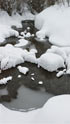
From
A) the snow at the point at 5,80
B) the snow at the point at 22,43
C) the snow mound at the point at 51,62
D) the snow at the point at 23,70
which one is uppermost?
the snow at the point at 22,43

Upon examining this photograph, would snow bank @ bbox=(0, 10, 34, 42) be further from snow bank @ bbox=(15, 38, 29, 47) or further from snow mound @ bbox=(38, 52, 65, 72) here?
snow mound @ bbox=(38, 52, 65, 72)

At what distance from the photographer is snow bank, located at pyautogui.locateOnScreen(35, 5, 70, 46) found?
8781 millimetres

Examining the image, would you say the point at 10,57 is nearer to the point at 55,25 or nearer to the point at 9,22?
the point at 55,25

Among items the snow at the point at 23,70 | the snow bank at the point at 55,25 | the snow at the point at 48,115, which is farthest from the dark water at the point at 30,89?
the snow bank at the point at 55,25

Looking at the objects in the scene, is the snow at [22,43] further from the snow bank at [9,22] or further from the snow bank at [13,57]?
the snow bank at [13,57]

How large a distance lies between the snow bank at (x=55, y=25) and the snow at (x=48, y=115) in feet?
13.9

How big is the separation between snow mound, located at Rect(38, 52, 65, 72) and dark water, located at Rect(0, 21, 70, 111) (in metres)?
0.15

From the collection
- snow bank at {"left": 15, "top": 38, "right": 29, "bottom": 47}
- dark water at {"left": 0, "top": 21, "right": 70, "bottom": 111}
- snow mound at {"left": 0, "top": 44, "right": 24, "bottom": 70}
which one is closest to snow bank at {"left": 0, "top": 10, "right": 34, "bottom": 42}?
snow bank at {"left": 15, "top": 38, "right": 29, "bottom": 47}

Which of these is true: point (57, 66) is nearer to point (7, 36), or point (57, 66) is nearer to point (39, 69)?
point (39, 69)

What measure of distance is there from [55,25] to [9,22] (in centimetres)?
258

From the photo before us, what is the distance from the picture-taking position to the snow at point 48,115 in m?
4.06

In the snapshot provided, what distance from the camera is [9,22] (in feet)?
36.5

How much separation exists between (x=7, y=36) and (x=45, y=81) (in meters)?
3.78

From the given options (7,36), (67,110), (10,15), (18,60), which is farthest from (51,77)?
(10,15)
